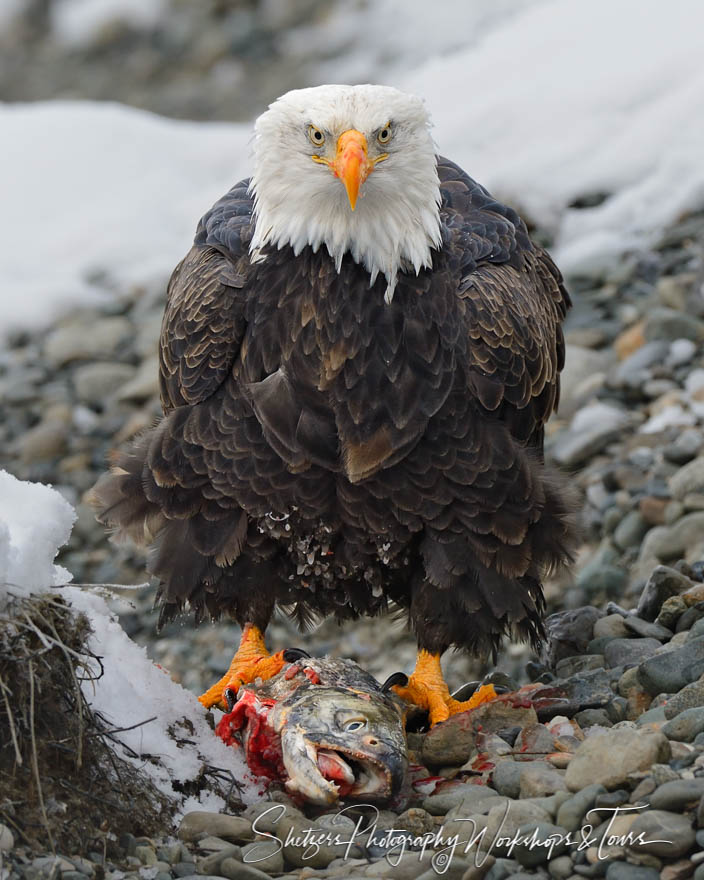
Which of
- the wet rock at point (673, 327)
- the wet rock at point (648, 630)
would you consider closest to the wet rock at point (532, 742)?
the wet rock at point (648, 630)

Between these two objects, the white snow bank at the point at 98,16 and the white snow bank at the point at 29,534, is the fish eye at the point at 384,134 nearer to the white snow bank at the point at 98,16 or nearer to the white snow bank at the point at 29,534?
the white snow bank at the point at 29,534

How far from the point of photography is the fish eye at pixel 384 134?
4.95 meters

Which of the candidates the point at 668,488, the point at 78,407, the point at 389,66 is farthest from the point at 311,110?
the point at 389,66

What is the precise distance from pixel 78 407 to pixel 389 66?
23.9ft

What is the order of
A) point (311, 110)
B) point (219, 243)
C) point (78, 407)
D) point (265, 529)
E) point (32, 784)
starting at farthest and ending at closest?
point (78, 407)
point (219, 243)
point (265, 529)
point (311, 110)
point (32, 784)

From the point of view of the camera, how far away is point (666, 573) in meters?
5.71

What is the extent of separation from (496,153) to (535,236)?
1.11 meters

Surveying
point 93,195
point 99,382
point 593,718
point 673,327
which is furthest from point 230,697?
point 93,195

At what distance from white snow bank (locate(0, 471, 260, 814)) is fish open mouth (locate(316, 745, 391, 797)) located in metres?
0.34

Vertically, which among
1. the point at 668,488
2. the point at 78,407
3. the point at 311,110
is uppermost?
the point at 311,110

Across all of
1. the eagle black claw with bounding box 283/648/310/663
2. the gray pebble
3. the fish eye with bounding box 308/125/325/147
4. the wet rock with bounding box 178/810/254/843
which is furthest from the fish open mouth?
the fish eye with bounding box 308/125/325/147

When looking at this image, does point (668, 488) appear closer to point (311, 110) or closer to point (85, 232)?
point (311, 110)

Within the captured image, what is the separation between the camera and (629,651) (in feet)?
17.7

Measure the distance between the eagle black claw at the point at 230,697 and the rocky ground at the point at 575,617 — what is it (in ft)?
2.28
